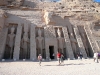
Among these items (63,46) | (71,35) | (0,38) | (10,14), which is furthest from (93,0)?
(0,38)

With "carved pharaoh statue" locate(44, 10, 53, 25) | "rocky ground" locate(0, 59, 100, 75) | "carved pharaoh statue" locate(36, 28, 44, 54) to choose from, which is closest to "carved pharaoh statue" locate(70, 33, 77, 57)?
"carved pharaoh statue" locate(44, 10, 53, 25)

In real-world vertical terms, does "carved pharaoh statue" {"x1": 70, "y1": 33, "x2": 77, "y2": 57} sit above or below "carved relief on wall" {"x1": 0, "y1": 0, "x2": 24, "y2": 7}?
below

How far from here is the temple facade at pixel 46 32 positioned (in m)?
19.2

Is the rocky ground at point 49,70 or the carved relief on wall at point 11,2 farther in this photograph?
the carved relief on wall at point 11,2

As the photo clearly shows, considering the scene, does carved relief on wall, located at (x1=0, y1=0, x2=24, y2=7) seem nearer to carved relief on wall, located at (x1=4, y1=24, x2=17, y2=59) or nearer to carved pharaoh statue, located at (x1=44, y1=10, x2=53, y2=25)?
carved pharaoh statue, located at (x1=44, y1=10, x2=53, y2=25)

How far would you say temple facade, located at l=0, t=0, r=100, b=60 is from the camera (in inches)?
755

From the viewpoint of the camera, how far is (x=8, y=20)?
21656mm

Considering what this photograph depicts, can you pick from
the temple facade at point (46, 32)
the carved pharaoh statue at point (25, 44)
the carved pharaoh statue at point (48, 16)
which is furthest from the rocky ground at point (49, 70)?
the carved pharaoh statue at point (48, 16)

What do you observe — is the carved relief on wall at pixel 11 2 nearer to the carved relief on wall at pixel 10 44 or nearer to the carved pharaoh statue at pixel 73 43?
the carved relief on wall at pixel 10 44

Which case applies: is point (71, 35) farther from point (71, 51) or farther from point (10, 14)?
point (10, 14)

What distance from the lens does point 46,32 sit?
21.2 metres

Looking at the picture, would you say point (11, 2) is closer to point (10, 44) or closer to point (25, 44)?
point (10, 44)

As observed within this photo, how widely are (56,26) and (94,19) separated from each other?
753cm

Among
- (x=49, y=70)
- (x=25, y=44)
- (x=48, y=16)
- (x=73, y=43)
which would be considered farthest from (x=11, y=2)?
(x=49, y=70)
